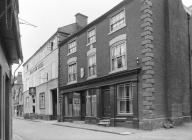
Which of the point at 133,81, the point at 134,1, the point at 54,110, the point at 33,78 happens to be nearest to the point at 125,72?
the point at 133,81

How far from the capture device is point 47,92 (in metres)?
33.8

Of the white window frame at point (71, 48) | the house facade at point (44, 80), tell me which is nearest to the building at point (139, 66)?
the white window frame at point (71, 48)

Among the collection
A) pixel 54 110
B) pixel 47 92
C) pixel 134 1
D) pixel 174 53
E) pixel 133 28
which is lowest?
pixel 54 110

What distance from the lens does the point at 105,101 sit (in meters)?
21.3

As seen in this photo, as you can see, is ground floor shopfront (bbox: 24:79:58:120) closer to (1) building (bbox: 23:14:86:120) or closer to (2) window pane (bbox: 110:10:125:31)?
(1) building (bbox: 23:14:86:120)

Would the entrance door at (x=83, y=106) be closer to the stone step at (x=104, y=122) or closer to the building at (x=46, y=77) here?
the stone step at (x=104, y=122)

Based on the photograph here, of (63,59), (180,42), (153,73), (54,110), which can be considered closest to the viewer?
(153,73)

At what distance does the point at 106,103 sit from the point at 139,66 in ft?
17.0

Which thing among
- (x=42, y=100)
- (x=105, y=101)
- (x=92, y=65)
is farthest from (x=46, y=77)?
(x=105, y=101)

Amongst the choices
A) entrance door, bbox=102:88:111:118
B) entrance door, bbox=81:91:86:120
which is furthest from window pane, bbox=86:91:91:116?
entrance door, bbox=102:88:111:118

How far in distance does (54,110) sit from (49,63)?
5758 mm

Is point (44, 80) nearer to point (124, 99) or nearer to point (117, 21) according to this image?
point (117, 21)

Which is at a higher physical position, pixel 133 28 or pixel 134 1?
pixel 134 1

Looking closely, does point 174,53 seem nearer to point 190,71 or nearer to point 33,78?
point 190,71
